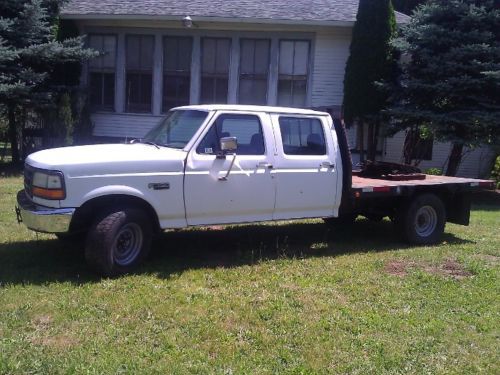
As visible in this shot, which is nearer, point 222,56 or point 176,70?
point 222,56

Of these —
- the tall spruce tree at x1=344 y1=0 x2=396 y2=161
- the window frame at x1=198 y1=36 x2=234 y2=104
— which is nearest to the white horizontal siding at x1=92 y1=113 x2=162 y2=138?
the window frame at x1=198 y1=36 x2=234 y2=104

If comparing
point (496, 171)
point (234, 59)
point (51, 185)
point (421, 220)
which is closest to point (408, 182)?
point (421, 220)

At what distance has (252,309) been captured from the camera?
505 cm

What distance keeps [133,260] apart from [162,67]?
1167 cm

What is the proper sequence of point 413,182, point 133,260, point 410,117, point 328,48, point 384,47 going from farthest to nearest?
point 328,48
point 384,47
point 410,117
point 413,182
point 133,260

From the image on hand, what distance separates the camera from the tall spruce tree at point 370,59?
14562mm

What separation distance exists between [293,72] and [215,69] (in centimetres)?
228

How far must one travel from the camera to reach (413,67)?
1383 cm

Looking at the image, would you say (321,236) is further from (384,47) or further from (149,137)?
(384,47)

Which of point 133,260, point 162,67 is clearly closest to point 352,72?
point 162,67

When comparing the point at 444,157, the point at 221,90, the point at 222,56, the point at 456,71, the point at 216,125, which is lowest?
the point at 444,157

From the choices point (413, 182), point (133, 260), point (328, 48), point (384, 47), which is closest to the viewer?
point (133, 260)

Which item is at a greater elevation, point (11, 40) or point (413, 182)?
point (11, 40)

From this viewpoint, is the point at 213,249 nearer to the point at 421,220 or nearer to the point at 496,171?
the point at 421,220
